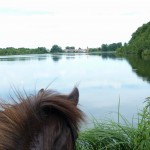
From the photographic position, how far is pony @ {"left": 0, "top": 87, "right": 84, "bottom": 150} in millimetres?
734

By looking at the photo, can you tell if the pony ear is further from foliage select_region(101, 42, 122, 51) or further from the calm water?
foliage select_region(101, 42, 122, 51)

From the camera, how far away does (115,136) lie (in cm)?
348

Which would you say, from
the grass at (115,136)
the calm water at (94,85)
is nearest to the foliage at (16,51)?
the calm water at (94,85)

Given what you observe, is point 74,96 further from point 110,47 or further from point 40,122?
point 110,47

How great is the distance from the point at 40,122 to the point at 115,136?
277cm

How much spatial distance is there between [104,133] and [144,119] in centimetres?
41

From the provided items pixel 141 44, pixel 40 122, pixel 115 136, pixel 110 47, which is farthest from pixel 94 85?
pixel 110 47

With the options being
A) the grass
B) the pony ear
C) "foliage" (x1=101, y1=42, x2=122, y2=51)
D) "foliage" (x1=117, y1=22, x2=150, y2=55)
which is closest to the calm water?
the pony ear

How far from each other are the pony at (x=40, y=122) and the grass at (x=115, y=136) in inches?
100

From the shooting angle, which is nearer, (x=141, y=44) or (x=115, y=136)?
(x=115, y=136)

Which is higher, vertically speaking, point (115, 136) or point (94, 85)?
point (115, 136)

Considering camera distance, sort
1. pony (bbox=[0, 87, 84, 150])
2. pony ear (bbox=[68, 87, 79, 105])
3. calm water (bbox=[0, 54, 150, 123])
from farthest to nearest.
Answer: calm water (bbox=[0, 54, 150, 123]) < pony ear (bbox=[68, 87, 79, 105]) < pony (bbox=[0, 87, 84, 150])

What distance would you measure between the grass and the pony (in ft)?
8.34

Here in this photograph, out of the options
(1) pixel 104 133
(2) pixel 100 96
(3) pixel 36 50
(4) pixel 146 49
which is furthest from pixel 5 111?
(3) pixel 36 50
